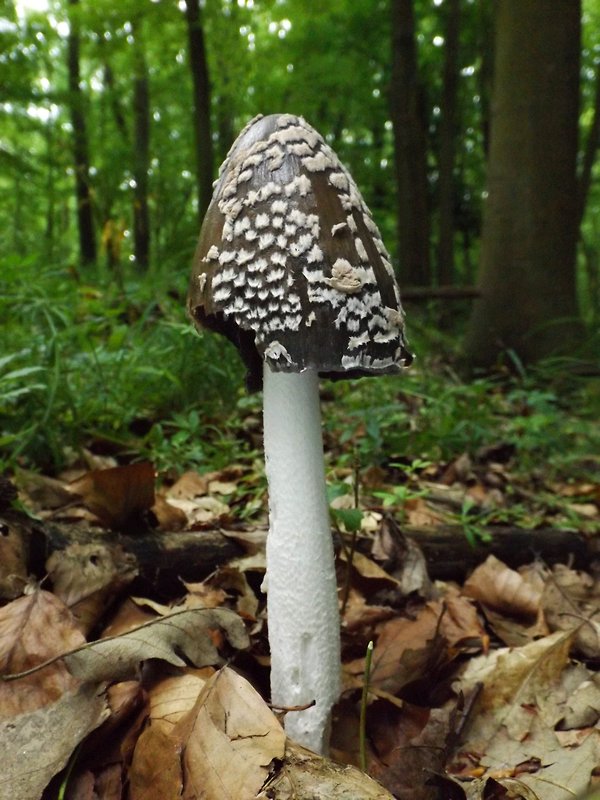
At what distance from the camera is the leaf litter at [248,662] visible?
1.81 meters

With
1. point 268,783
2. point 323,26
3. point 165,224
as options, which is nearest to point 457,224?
point 323,26

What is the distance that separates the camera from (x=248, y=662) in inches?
97.3

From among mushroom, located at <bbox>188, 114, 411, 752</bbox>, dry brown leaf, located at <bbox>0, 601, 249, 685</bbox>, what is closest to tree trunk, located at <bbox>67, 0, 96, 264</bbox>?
mushroom, located at <bbox>188, 114, 411, 752</bbox>

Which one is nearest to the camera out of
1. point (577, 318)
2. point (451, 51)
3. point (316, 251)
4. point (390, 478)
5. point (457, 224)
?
point (316, 251)

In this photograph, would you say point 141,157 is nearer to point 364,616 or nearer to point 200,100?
point 200,100

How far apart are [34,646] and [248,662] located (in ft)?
2.61

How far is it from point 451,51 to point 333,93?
432 cm

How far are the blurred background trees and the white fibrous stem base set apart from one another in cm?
239

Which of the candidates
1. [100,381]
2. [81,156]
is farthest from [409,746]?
[81,156]

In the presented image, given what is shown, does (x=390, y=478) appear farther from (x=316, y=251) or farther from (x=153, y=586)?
(x=316, y=251)

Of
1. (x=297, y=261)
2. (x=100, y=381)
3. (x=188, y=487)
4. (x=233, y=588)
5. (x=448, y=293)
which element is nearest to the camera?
(x=297, y=261)

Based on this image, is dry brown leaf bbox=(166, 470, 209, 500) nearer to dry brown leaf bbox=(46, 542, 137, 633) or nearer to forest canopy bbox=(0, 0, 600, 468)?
forest canopy bbox=(0, 0, 600, 468)

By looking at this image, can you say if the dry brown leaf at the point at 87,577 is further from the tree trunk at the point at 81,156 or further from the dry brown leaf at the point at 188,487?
the tree trunk at the point at 81,156

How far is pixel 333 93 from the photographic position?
15.4 m
